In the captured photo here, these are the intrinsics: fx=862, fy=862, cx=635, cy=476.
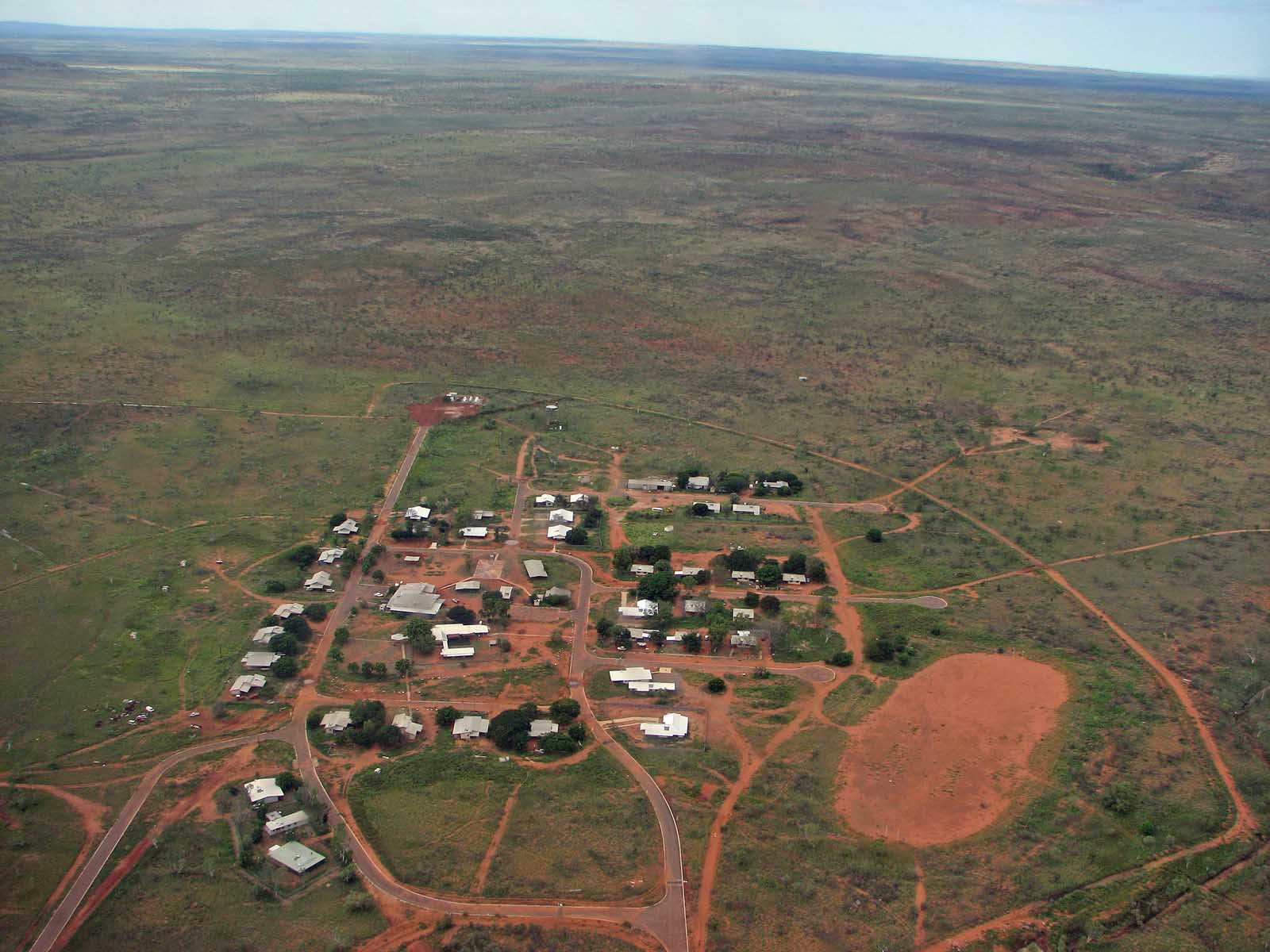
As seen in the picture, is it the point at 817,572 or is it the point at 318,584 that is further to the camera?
the point at 817,572

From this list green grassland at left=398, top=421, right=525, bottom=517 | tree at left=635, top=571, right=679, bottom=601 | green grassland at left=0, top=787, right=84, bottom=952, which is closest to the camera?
green grassland at left=0, top=787, right=84, bottom=952

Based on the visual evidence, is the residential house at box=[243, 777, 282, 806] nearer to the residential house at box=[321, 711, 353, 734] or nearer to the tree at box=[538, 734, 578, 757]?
the residential house at box=[321, 711, 353, 734]

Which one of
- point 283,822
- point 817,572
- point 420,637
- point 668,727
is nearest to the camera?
point 283,822

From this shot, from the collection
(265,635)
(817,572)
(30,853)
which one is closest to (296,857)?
(30,853)

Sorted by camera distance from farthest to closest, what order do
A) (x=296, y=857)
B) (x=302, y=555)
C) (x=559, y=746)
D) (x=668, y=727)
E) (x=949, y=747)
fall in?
(x=302, y=555)
(x=668, y=727)
(x=949, y=747)
(x=559, y=746)
(x=296, y=857)

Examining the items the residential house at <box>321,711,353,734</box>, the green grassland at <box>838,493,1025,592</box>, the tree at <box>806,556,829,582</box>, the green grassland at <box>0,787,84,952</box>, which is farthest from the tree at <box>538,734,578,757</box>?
the green grassland at <box>838,493,1025,592</box>

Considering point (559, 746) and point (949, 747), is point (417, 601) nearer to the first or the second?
point (559, 746)
